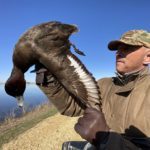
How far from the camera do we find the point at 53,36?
454cm

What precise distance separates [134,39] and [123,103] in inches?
31.8

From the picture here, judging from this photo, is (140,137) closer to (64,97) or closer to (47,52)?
(64,97)

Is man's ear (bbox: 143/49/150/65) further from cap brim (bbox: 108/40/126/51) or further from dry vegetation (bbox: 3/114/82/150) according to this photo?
dry vegetation (bbox: 3/114/82/150)

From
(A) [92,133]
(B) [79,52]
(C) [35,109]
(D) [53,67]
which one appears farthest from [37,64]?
(C) [35,109]

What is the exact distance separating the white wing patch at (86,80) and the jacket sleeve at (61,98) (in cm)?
20

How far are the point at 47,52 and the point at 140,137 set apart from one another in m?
1.40

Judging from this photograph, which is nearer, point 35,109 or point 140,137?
point 140,137

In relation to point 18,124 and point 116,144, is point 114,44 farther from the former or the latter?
point 18,124

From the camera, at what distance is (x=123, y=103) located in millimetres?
4895

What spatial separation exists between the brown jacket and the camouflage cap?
1.13 ft

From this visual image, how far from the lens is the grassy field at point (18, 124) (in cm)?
1520

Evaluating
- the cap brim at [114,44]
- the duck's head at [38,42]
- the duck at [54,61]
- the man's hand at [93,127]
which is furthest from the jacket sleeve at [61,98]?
the cap brim at [114,44]

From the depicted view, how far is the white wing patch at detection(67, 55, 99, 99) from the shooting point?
4.71m

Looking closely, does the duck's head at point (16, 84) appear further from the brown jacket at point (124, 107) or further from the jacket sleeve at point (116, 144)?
the jacket sleeve at point (116, 144)
